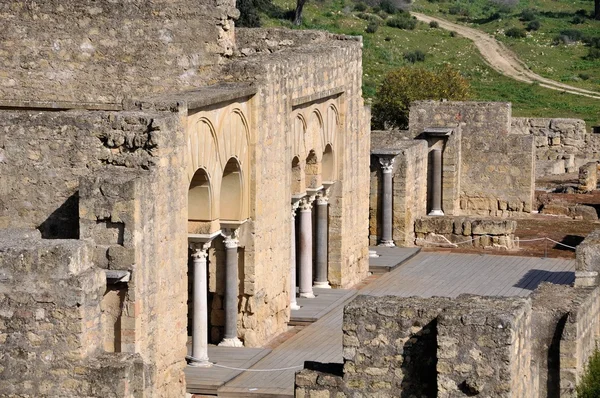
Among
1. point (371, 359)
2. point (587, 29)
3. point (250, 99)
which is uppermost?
point (587, 29)

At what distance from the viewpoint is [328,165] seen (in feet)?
90.0

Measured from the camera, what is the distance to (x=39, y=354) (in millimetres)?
15133

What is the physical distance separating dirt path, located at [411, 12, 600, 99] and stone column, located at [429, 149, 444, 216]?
92.9 ft

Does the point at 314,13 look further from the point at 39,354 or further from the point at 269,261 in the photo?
the point at 39,354

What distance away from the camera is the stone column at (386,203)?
102ft

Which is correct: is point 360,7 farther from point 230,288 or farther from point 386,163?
point 230,288

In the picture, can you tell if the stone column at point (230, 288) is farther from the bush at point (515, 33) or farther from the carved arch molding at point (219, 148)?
the bush at point (515, 33)

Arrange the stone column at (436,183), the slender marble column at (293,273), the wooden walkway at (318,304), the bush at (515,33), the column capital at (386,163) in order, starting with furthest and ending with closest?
the bush at (515,33), the stone column at (436,183), the column capital at (386,163), the slender marble column at (293,273), the wooden walkway at (318,304)

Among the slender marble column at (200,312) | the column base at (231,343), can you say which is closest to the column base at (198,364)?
the slender marble column at (200,312)

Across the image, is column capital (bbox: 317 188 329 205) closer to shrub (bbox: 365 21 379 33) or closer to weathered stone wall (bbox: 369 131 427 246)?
weathered stone wall (bbox: 369 131 427 246)

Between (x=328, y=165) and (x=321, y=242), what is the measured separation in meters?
1.28

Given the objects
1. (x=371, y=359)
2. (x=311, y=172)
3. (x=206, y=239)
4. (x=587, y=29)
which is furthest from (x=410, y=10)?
(x=371, y=359)

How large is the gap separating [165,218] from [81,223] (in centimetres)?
131

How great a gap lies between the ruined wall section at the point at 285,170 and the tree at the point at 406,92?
19898 millimetres
